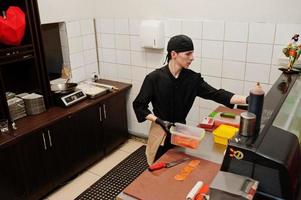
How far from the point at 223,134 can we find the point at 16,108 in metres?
1.81

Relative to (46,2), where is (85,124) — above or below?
below

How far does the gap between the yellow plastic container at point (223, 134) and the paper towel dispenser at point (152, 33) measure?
140 centimetres

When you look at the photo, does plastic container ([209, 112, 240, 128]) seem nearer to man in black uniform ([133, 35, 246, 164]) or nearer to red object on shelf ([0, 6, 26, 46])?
man in black uniform ([133, 35, 246, 164])

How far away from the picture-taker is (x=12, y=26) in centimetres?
229

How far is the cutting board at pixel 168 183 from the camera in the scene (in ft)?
4.55

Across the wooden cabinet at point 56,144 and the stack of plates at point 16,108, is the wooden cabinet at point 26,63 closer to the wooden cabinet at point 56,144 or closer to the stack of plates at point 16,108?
the stack of plates at point 16,108

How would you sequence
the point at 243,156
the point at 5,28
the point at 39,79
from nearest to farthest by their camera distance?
the point at 243,156 < the point at 5,28 < the point at 39,79

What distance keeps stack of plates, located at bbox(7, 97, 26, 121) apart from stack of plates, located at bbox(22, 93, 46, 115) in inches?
1.5

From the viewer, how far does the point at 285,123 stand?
1213mm

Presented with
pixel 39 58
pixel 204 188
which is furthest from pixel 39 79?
pixel 204 188

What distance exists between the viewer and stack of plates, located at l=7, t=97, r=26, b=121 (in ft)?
8.02

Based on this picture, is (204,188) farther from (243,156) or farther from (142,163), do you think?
(142,163)

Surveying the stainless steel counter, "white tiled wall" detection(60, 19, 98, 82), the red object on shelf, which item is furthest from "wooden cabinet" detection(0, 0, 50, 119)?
Result: the stainless steel counter

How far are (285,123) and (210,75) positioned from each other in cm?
168
